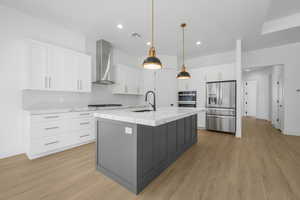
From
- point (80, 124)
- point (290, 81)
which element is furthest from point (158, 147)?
point (290, 81)

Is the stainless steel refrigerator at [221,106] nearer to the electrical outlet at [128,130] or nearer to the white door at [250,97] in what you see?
the electrical outlet at [128,130]

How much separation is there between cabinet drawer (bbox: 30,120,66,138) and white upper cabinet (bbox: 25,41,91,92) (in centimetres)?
80

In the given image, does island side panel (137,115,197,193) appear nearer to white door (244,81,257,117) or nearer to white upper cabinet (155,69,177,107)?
white upper cabinet (155,69,177,107)

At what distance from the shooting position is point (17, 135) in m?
2.67

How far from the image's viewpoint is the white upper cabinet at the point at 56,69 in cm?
264

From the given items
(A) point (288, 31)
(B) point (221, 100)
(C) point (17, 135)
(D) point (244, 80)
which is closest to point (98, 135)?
(C) point (17, 135)

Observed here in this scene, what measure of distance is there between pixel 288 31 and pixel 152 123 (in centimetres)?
473

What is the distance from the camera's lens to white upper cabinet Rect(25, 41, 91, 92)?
8.67ft

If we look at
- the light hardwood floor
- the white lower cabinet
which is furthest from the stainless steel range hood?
the light hardwood floor

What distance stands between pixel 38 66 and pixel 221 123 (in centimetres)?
544

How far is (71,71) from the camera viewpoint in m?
3.21

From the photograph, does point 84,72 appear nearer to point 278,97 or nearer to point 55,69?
point 55,69

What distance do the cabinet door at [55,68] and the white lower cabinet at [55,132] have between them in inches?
28.6

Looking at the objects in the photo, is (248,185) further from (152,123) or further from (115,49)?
(115,49)
